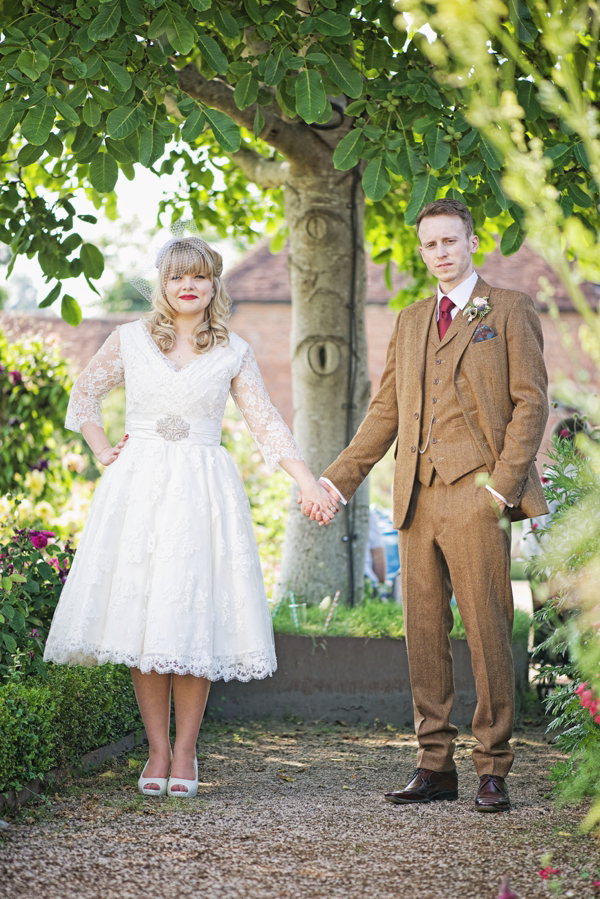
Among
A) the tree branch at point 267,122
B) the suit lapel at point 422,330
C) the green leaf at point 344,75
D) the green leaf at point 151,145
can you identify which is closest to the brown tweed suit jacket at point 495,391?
the suit lapel at point 422,330

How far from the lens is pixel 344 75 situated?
12.3 ft

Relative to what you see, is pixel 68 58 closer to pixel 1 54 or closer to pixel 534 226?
pixel 1 54

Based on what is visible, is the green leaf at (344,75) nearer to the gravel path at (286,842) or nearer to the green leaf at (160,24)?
the green leaf at (160,24)

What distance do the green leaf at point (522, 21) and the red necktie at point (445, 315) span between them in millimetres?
1080

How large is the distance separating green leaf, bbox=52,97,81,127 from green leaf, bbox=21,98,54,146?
4 cm

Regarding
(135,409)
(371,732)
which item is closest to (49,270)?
(135,409)

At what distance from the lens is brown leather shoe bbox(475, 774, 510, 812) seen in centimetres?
310

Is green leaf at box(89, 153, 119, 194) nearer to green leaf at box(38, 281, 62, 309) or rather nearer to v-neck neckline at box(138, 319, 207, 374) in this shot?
v-neck neckline at box(138, 319, 207, 374)

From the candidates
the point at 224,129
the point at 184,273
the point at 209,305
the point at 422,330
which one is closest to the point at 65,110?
the point at 224,129

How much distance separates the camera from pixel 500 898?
2041 mm

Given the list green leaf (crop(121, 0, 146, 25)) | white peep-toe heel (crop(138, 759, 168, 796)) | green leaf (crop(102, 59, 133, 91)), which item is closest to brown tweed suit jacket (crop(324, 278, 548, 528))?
white peep-toe heel (crop(138, 759, 168, 796))

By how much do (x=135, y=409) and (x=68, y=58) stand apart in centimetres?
138

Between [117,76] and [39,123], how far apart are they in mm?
353

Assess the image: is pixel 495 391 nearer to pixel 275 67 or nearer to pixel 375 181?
pixel 375 181
